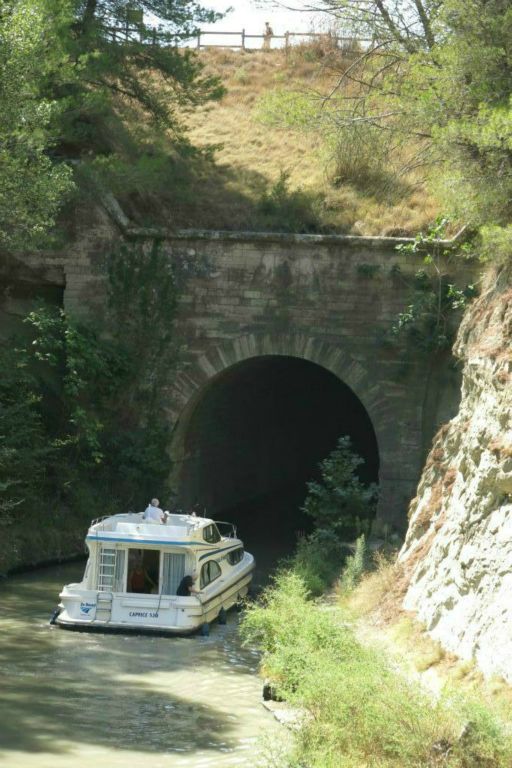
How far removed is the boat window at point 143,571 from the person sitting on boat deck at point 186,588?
0.47 meters

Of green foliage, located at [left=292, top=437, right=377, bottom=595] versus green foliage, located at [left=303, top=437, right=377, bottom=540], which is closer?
green foliage, located at [left=292, top=437, right=377, bottom=595]

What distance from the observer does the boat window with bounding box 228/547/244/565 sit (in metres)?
18.3

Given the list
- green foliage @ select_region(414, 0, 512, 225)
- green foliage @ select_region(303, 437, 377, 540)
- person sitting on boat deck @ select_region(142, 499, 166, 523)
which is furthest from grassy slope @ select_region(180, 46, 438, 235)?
person sitting on boat deck @ select_region(142, 499, 166, 523)

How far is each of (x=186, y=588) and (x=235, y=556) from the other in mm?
2672

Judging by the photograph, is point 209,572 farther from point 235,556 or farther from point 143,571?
point 235,556

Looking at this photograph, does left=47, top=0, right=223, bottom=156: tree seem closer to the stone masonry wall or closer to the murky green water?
the stone masonry wall

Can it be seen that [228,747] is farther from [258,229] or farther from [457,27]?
[258,229]

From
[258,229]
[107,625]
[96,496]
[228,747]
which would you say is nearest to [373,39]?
[258,229]

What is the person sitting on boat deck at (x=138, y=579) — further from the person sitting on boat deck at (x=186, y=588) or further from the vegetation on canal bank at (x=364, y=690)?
the vegetation on canal bank at (x=364, y=690)

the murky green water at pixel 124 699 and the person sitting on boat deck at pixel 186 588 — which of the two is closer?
the murky green water at pixel 124 699

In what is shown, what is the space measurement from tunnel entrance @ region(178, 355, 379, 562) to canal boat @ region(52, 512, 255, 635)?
6.45 meters

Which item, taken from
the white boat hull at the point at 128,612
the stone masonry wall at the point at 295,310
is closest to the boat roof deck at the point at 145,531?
the white boat hull at the point at 128,612

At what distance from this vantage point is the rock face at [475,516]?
1090 centimetres

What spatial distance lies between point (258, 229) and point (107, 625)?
1055 cm
